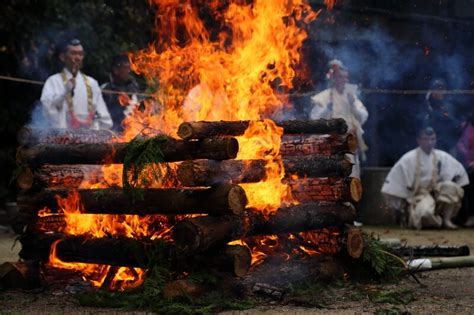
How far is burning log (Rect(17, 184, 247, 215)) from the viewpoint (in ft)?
21.0

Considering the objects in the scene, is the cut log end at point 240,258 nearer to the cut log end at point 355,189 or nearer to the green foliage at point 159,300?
the green foliage at point 159,300

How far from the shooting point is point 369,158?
51.7 ft

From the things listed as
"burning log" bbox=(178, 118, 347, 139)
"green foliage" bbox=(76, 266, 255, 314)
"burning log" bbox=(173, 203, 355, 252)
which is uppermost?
"burning log" bbox=(178, 118, 347, 139)

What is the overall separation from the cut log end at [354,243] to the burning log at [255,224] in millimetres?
149

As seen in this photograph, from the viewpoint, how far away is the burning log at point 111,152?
652 centimetres

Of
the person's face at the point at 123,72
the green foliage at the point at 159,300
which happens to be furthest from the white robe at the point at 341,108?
the green foliage at the point at 159,300

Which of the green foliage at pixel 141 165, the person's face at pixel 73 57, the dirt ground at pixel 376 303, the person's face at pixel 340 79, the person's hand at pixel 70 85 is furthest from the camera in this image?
the person's face at pixel 340 79

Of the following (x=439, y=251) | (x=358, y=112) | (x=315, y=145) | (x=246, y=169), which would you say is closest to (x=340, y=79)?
(x=358, y=112)

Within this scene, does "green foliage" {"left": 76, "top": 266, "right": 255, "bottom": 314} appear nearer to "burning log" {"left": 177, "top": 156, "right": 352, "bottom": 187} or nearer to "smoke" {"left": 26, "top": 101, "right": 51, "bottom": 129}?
"burning log" {"left": 177, "top": 156, "right": 352, "bottom": 187}

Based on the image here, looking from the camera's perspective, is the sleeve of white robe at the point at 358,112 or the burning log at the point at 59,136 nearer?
the burning log at the point at 59,136

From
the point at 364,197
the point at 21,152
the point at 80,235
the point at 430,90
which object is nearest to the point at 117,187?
the point at 80,235

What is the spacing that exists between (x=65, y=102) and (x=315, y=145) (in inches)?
215

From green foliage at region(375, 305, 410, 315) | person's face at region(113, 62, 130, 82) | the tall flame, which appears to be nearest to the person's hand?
person's face at region(113, 62, 130, 82)

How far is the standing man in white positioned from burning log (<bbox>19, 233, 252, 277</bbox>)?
4631mm
